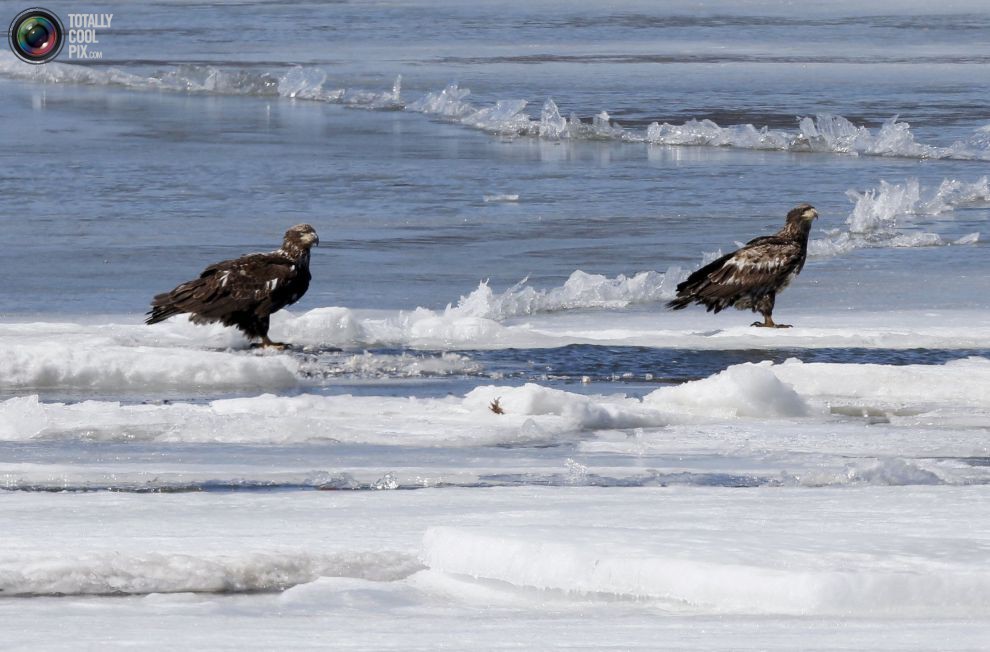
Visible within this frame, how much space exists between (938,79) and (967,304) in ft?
64.3

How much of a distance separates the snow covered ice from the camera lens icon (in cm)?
781

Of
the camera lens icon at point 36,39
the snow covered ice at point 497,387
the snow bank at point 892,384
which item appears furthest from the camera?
the camera lens icon at point 36,39

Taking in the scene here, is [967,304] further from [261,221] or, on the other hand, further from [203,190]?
[203,190]

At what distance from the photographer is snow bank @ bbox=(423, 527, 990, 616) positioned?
458 cm

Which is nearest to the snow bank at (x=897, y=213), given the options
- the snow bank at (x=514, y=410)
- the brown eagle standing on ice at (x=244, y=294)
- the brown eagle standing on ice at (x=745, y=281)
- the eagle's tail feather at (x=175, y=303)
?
the brown eagle standing on ice at (x=745, y=281)

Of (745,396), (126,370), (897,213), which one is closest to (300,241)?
(126,370)

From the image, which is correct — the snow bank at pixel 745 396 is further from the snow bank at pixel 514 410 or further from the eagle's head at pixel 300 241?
the eagle's head at pixel 300 241

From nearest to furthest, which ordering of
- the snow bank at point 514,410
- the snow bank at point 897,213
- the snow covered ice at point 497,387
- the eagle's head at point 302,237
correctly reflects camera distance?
the snow covered ice at point 497,387
the snow bank at point 514,410
the eagle's head at point 302,237
the snow bank at point 897,213

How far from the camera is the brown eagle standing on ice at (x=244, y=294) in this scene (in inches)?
419

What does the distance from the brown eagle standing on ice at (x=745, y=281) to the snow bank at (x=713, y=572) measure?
6.49 m

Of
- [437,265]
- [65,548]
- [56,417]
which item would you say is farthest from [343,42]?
[65,548]

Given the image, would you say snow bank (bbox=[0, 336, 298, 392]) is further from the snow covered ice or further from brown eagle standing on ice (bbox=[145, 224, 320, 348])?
brown eagle standing on ice (bbox=[145, 224, 320, 348])

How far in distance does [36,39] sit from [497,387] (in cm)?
2928

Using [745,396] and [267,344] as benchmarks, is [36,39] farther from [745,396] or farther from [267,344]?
[745,396]
